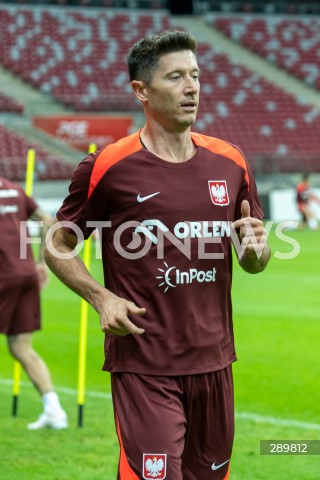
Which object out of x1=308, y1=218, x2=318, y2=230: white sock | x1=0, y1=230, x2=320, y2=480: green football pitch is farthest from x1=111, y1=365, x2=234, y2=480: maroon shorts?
x1=308, y1=218, x2=318, y2=230: white sock

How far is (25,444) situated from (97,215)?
3583mm

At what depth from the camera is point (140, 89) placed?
176 inches

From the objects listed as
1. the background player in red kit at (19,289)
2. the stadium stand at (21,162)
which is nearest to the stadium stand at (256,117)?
the stadium stand at (21,162)

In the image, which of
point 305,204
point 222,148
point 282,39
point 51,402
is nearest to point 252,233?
point 222,148

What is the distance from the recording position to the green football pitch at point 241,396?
22.8 feet

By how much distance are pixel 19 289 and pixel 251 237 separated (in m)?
4.38

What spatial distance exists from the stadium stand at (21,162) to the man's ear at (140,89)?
22.5 meters

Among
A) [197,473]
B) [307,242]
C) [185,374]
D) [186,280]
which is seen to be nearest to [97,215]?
[186,280]

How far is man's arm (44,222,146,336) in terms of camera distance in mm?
4062

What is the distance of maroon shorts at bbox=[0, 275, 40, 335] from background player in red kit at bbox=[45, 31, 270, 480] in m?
3.77

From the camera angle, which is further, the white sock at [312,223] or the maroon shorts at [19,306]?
the white sock at [312,223]

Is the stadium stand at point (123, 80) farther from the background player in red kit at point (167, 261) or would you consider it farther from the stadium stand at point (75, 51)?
the background player in red kit at point (167, 261)

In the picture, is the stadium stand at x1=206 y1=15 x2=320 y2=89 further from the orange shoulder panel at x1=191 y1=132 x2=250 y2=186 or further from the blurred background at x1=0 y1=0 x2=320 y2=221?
the orange shoulder panel at x1=191 y1=132 x2=250 y2=186

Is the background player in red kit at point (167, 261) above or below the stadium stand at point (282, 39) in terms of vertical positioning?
below
